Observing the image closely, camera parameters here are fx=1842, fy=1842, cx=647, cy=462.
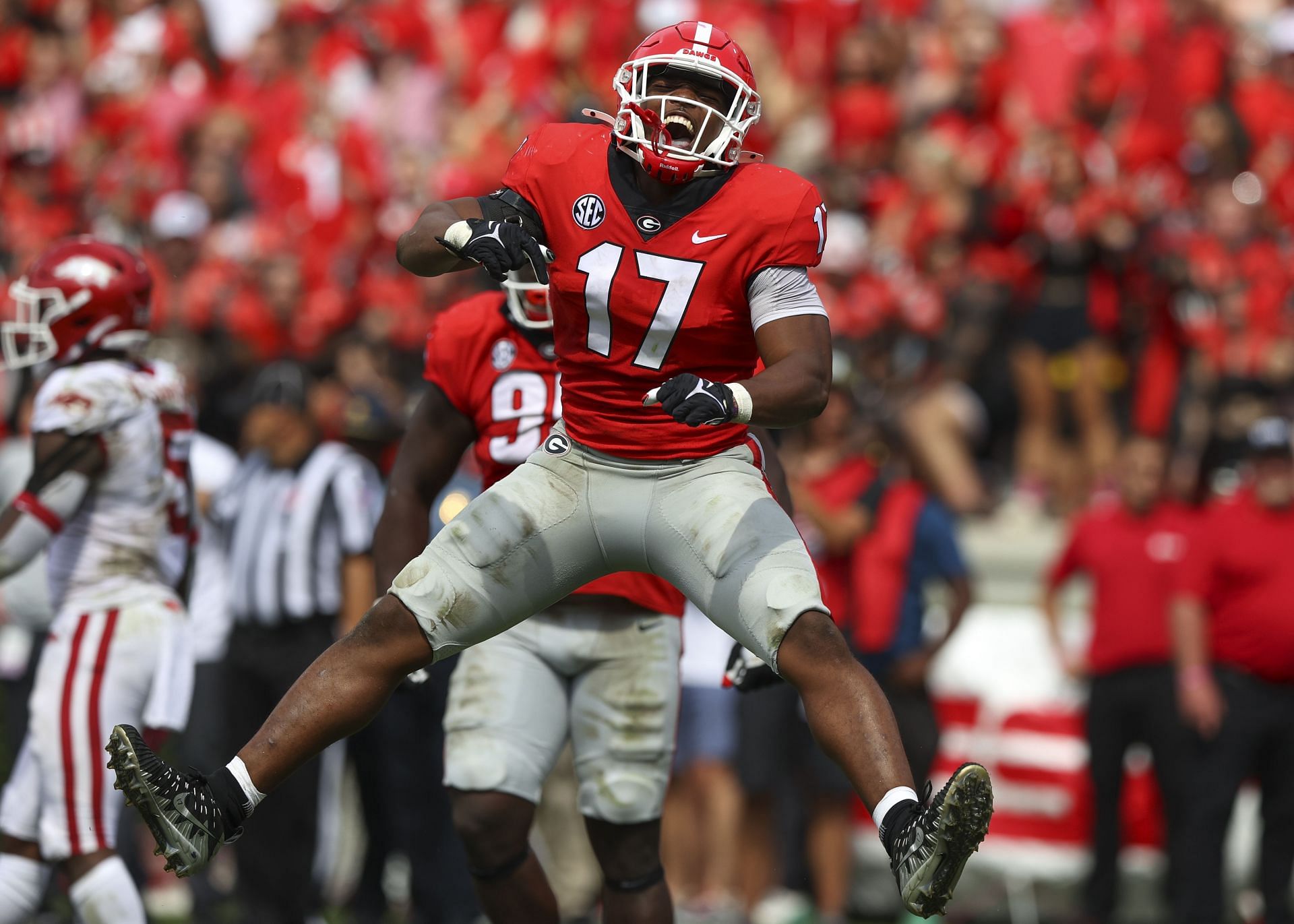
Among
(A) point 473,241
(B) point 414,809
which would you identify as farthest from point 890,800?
(B) point 414,809

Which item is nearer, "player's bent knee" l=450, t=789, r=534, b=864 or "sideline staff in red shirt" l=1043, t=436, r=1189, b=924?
"player's bent knee" l=450, t=789, r=534, b=864

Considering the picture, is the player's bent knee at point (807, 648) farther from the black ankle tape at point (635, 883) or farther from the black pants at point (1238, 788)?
the black pants at point (1238, 788)

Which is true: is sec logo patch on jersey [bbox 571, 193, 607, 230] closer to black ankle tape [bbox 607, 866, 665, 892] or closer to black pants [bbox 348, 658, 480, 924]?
black ankle tape [bbox 607, 866, 665, 892]

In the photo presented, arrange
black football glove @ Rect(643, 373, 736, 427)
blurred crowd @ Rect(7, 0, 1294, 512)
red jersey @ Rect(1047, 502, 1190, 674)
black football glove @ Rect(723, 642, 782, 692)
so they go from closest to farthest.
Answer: black football glove @ Rect(643, 373, 736, 427), black football glove @ Rect(723, 642, 782, 692), red jersey @ Rect(1047, 502, 1190, 674), blurred crowd @ Rect(7, 0, 1294, 512)

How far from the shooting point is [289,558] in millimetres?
7793

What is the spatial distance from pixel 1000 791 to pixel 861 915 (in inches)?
34.4

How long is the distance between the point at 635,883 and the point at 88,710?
1.70 meters

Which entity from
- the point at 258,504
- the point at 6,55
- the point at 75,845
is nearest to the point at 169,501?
the point at 75,845

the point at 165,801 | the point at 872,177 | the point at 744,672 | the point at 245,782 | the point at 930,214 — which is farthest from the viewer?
the point at 872,177

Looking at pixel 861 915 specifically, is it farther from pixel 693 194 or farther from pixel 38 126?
pixel 38 126

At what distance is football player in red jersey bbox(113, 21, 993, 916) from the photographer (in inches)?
163

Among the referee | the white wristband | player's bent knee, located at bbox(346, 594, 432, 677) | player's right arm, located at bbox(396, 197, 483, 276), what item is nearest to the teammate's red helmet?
player's right arm, located at bbox(396, 197, 483, 276)

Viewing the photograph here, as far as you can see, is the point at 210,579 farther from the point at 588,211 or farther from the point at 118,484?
the point at 588,211

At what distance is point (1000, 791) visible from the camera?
8680 millimetres
